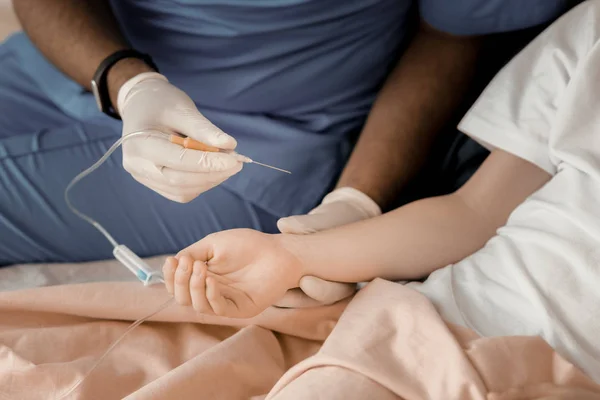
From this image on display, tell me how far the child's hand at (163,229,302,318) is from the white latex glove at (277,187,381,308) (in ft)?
0.09

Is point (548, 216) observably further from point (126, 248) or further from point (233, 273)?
point (126, 248)

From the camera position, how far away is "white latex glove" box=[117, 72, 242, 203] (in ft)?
2.35

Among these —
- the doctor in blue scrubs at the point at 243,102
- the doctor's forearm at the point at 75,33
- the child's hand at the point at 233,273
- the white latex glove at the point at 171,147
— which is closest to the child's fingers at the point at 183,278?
the child's hand at the point at 233,273

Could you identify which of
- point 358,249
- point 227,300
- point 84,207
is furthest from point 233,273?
point 84,207

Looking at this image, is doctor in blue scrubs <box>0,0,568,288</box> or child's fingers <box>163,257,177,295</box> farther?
doctor in blue scrubs <box>0,0,568,288</box>

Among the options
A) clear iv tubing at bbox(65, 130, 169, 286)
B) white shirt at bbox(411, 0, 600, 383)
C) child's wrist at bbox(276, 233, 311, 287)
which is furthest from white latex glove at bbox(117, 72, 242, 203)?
white shirt at bbox(411, 0, 600, 383)

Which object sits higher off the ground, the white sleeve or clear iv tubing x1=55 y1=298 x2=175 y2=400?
the white sleeve

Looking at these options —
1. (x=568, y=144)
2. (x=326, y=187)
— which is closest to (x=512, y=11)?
(x=568, y=144)

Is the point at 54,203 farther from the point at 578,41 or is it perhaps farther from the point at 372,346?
the point at 578,41

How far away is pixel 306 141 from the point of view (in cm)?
105

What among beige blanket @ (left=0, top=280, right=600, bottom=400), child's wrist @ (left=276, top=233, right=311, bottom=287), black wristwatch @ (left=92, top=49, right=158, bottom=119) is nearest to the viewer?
beige blanket @ (left=0, top=280, right=600, bottom=400)

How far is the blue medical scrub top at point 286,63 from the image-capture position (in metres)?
0.97

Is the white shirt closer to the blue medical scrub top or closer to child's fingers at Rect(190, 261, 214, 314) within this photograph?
the blue medical scrub top

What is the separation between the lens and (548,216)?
768mm
